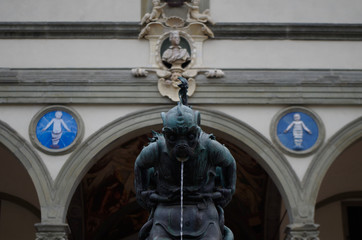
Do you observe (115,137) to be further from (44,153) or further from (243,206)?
(243,206)

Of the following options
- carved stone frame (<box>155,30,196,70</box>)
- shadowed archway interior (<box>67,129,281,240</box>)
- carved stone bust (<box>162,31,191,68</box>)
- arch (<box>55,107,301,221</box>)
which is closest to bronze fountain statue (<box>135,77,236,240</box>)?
arch (<box>55,107,301,221</box>)

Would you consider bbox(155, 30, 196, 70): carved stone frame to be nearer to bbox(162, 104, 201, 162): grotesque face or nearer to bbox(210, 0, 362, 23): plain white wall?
→ bbox(210, 0, 362, 23): plain white wall

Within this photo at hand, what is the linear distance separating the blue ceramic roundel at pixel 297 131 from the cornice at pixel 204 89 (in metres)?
0.28

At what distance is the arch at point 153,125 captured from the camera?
12969 mm

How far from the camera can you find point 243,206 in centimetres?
1683

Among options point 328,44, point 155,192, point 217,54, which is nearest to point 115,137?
point 217,54

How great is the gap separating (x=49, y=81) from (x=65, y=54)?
2.00 feet

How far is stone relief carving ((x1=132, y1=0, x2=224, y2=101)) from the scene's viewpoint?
13.5 m

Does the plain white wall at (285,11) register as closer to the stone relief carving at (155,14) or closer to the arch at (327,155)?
the stone relief carving at (155,14)

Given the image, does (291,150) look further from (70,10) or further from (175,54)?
(70,10)

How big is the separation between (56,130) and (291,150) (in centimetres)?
404

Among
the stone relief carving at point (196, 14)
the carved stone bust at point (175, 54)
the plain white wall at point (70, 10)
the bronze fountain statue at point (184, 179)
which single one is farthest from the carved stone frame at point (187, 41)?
the bronze fountain statue at point (184, 179)

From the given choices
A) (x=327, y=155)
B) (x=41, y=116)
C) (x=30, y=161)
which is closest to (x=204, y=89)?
(x=327, y=155)

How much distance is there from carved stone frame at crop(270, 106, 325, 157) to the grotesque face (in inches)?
343
